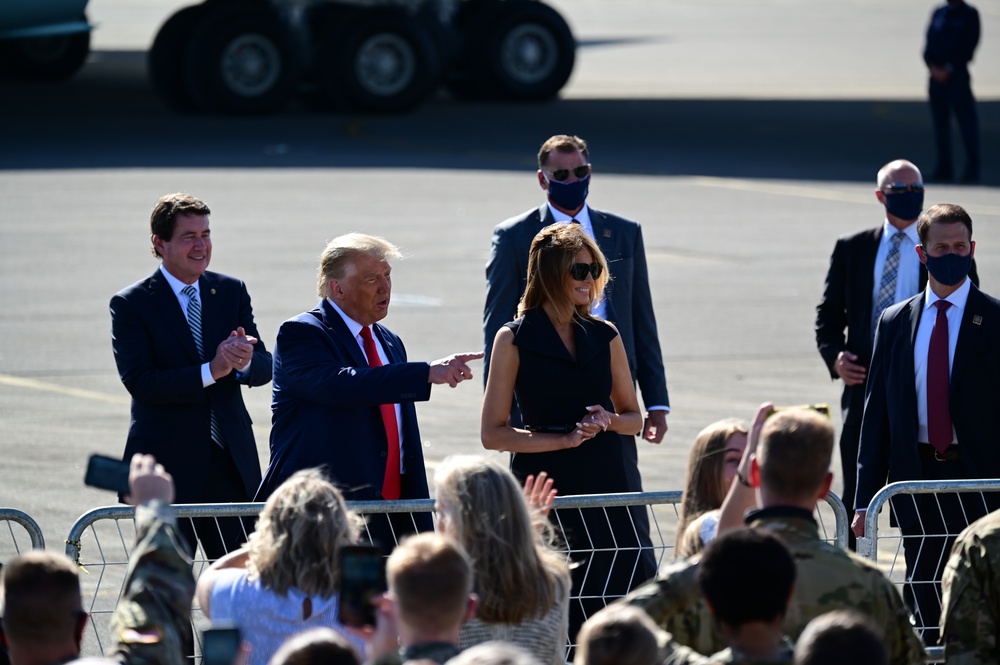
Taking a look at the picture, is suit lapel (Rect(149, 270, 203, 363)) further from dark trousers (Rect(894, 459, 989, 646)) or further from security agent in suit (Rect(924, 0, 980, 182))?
security agent in suit (Rect(924, 0, 980, 182))

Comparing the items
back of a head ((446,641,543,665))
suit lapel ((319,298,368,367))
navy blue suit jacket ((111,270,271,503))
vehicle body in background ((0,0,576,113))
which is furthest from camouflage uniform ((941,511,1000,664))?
vehicle body in background ((0,0,576,113))

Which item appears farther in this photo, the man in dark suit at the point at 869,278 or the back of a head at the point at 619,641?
the man in dark suit at the point at 869,278

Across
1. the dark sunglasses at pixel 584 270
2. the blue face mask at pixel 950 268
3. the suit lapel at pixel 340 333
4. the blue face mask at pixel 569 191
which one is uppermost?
the blue face mask at pixel 569 191

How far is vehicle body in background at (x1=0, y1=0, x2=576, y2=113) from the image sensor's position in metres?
28.9

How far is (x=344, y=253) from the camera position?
265 inches

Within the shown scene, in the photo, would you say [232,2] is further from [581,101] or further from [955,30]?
[955,30]

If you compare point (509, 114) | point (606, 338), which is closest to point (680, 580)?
point (606, 338)

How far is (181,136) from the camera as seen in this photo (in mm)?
27828

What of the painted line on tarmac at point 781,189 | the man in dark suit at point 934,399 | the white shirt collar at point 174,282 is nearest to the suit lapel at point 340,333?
the white shirt collar at point 174,282

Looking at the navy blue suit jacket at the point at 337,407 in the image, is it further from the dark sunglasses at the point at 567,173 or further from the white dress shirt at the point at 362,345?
the dark sunglasses at the point at 567,173

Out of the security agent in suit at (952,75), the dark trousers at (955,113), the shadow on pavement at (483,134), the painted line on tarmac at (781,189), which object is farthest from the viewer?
the shadow on pavement at (483,134)

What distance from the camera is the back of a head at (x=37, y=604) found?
4.12m

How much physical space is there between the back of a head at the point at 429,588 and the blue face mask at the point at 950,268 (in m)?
3.85

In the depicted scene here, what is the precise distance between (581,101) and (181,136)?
377 inches
